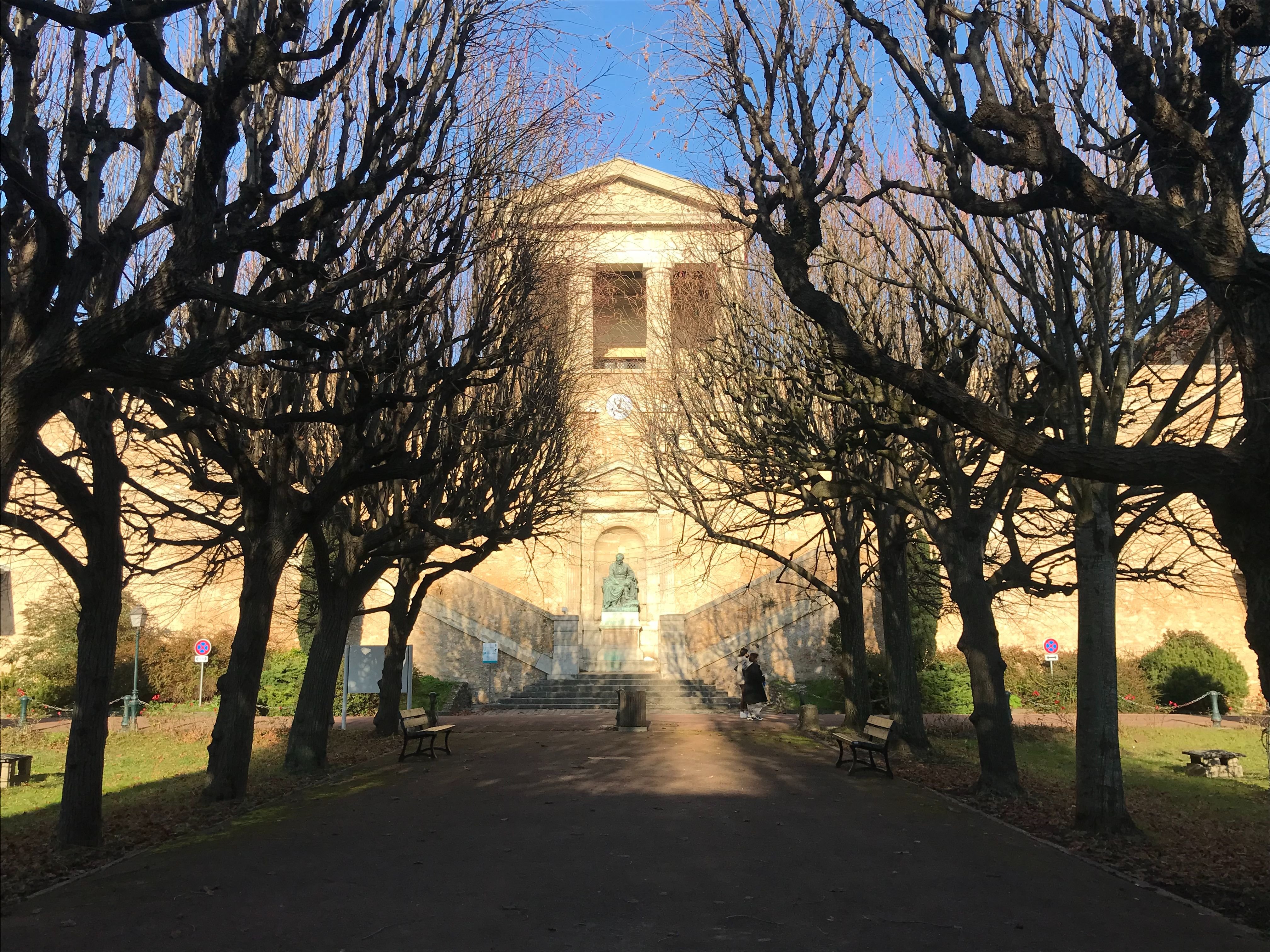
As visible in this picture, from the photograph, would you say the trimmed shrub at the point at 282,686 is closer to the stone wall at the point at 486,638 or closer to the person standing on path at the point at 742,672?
the stone wall at the point at 486,638

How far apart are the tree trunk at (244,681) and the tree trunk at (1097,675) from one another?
8.26 m

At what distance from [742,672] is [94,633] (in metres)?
19.1

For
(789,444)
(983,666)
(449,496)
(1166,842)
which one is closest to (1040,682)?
(789,444)

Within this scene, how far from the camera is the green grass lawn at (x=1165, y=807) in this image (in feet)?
26.7

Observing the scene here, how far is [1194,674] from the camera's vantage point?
26.4m

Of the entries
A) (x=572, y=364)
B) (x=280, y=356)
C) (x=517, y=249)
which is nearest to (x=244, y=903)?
(x=280, y=356)

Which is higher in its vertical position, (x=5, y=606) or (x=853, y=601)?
(x=853, y=601)

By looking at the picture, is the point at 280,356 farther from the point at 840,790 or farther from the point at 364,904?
the point at 840,790

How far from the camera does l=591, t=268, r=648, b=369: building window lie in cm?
3133

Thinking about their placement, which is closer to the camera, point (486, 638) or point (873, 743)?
point (873, 743)

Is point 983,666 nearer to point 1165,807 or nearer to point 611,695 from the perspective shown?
point 1165,807

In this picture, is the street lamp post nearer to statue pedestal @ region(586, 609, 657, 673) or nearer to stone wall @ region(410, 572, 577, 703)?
stone wall @ region(410, 572, 577, 703)

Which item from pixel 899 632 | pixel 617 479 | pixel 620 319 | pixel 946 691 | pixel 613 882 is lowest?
pixel 613 882

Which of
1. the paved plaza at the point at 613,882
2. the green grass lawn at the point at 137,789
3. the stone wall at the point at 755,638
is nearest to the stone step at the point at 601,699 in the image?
the stone wall at the point at 755,638
